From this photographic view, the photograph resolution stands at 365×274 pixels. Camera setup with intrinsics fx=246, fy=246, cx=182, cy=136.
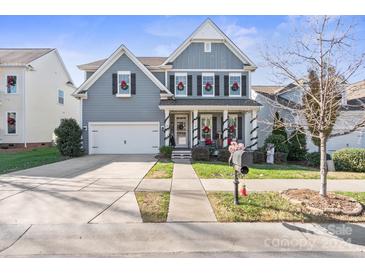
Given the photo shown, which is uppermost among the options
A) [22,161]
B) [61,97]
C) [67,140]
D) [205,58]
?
[205,58]

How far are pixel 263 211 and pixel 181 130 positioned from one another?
1354 cm

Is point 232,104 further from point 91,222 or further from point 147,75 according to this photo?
point 91,222

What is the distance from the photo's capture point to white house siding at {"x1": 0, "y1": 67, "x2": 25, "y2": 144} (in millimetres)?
19453

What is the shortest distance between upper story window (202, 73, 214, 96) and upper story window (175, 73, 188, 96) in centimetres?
132

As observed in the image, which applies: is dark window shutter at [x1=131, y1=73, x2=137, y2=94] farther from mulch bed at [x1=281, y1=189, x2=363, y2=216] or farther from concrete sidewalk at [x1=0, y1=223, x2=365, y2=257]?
concrete sidewalk at [x1=0, y1=223, x2=365, y2=257]

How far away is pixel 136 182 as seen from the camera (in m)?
7.92

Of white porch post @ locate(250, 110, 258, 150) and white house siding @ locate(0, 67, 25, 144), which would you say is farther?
white house siding @ locate(0, 67, 25, 144)

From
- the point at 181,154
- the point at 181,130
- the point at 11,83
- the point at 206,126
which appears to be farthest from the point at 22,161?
the point at 206,126

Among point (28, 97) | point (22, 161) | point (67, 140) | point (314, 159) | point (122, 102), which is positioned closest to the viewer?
point (22, 161)

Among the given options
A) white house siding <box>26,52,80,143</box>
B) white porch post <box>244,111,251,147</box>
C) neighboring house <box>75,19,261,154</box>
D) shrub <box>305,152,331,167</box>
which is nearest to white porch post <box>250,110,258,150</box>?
neighboring house <box>75,19,261,154</box>

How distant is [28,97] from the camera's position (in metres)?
19.9

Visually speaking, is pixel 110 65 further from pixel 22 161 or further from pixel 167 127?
pixel 22 161

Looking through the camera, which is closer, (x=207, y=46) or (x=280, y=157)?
(x=280, y=157)

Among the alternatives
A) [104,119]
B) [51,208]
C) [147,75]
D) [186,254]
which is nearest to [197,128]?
[147,75]
